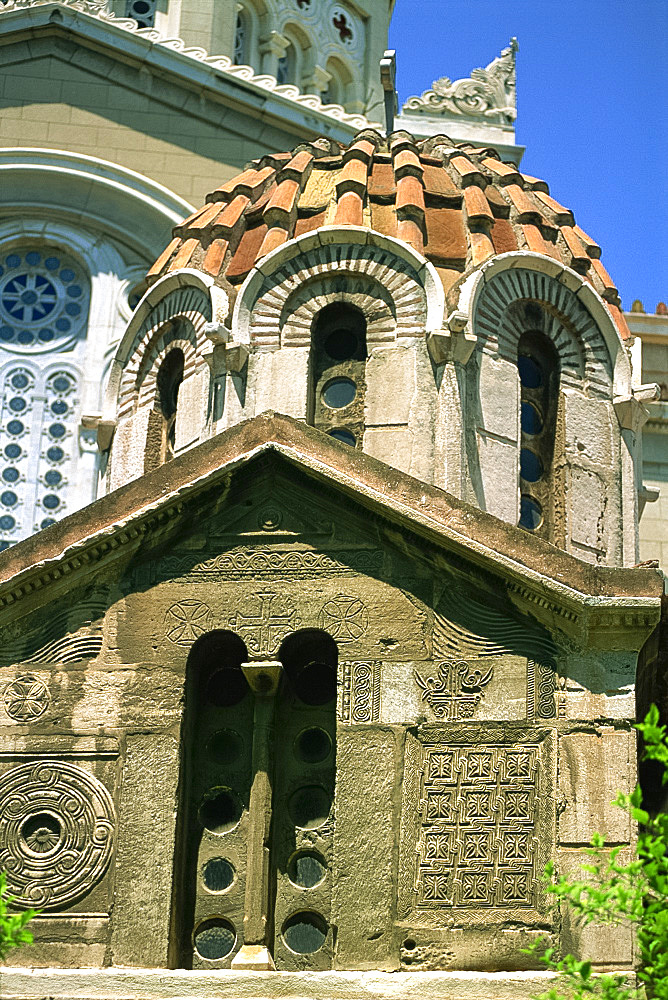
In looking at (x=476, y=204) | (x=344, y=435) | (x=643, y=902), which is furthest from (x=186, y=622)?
(x=476, y=204)

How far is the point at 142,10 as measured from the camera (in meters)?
37.6

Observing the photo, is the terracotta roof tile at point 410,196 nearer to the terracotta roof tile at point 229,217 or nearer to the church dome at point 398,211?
the church dome at point 398,211

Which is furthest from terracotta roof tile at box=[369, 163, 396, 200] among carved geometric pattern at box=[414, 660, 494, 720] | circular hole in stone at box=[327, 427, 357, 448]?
carved geometric pattern at box=[414, 660, 494, 720]

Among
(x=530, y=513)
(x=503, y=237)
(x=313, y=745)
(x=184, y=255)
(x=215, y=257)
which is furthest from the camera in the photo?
(x=184, y=255)

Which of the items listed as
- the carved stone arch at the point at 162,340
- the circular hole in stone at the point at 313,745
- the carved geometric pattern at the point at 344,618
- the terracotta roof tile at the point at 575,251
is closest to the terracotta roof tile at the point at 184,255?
the carved stone arch at the point at 162,340

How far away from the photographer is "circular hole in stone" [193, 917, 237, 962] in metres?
15.6

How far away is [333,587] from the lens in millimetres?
16031

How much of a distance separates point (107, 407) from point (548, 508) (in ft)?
17.6

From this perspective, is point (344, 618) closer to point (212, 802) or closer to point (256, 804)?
point (256, 804)

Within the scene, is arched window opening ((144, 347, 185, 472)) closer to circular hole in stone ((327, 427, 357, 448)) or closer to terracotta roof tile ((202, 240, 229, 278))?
terracotta roof tile ((202, 240, 229, 278))

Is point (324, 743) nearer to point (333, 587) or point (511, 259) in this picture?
point (333, 587)

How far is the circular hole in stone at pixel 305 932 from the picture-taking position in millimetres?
15578

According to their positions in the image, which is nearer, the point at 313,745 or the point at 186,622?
the point at 186,622

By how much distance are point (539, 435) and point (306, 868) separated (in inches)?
317
